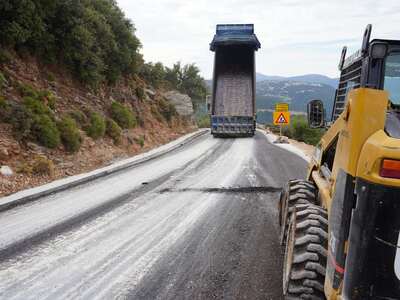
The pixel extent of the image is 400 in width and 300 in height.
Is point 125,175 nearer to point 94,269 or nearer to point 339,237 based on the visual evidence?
point 94,269

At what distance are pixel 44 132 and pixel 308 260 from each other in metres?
10.3

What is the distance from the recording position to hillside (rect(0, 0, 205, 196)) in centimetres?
1108

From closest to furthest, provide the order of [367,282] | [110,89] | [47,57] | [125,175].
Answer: [367,282] < [125,175] < [47,57] < [110,89]

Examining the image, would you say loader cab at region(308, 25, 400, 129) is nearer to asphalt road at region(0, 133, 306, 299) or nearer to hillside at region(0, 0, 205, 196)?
asphalt road at region(0, 133, 306, 299)

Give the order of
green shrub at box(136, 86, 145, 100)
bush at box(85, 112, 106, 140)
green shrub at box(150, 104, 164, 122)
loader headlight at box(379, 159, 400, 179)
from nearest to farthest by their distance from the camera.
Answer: loader headlight at box(379, 159, 400, 179)
bush at box(85, 112, 106, 140)
green shrub at box(136, 86, 145, 100)
green shrub at box(150, 104, 164, 122)

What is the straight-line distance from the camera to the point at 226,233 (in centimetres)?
642

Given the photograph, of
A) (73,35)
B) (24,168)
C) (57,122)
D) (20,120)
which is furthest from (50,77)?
(24,168)

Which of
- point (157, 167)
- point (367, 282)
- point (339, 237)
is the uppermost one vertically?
point (339, 237)

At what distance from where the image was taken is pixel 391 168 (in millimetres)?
2471

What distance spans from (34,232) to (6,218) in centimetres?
113

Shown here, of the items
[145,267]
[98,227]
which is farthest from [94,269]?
[98,227]

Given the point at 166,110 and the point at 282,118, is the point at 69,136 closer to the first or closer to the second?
the point at 282,118

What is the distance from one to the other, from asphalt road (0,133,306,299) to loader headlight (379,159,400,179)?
94.2 inches

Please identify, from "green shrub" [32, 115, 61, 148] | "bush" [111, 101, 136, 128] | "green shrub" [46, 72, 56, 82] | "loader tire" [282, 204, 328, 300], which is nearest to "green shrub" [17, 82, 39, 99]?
"green shrub" [32, 115, 61, 148]
